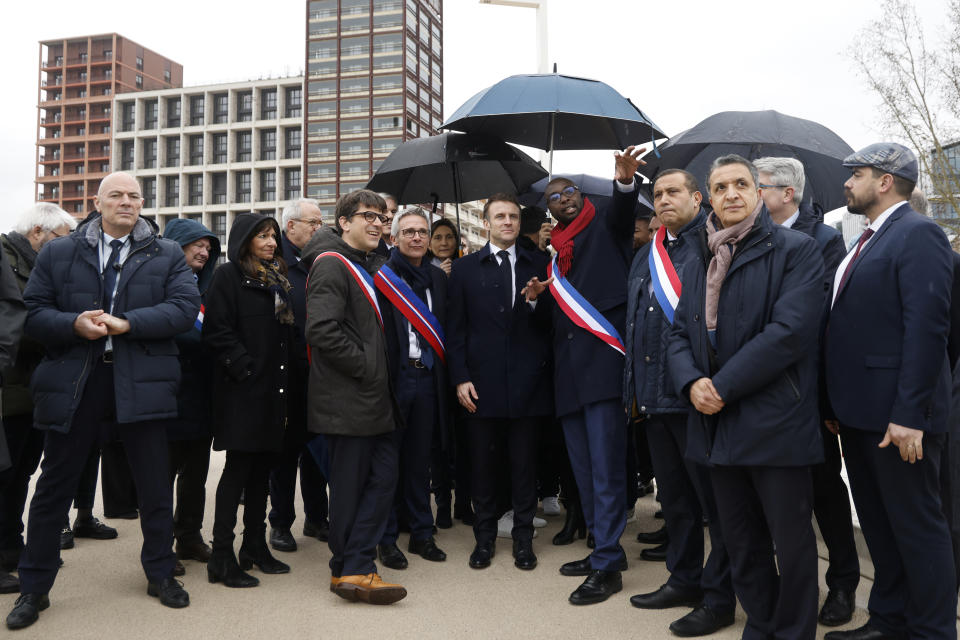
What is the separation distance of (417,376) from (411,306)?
18.3 inches

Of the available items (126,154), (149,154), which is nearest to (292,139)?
(149,154)

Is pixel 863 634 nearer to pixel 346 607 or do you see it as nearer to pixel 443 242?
pixel 346 607

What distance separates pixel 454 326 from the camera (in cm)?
474

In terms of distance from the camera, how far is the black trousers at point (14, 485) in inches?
171

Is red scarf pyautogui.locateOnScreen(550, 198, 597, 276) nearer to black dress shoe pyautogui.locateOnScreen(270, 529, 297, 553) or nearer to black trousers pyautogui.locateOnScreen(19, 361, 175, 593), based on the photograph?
black trousers pyautogui.locateOnScreen(19, 361, 175, 593)

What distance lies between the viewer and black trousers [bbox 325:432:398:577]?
397 centimetres

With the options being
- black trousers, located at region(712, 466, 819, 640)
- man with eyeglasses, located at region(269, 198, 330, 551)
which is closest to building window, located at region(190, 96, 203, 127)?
man with eyeglasses, located at region(269, 198, 330, 551)

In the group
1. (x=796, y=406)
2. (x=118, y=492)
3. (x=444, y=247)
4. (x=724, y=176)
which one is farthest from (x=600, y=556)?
(x=118, y=492)

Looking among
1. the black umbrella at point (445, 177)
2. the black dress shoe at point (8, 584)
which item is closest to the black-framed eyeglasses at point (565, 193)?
the black umbrella at point (445, 177)

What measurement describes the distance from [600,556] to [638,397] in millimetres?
925

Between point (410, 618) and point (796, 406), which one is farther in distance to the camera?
point (410, 618)

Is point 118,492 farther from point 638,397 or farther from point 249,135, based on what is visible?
point 249,135

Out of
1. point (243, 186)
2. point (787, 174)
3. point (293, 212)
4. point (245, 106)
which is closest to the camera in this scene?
point (787, 174)

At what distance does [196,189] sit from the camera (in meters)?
78.8
